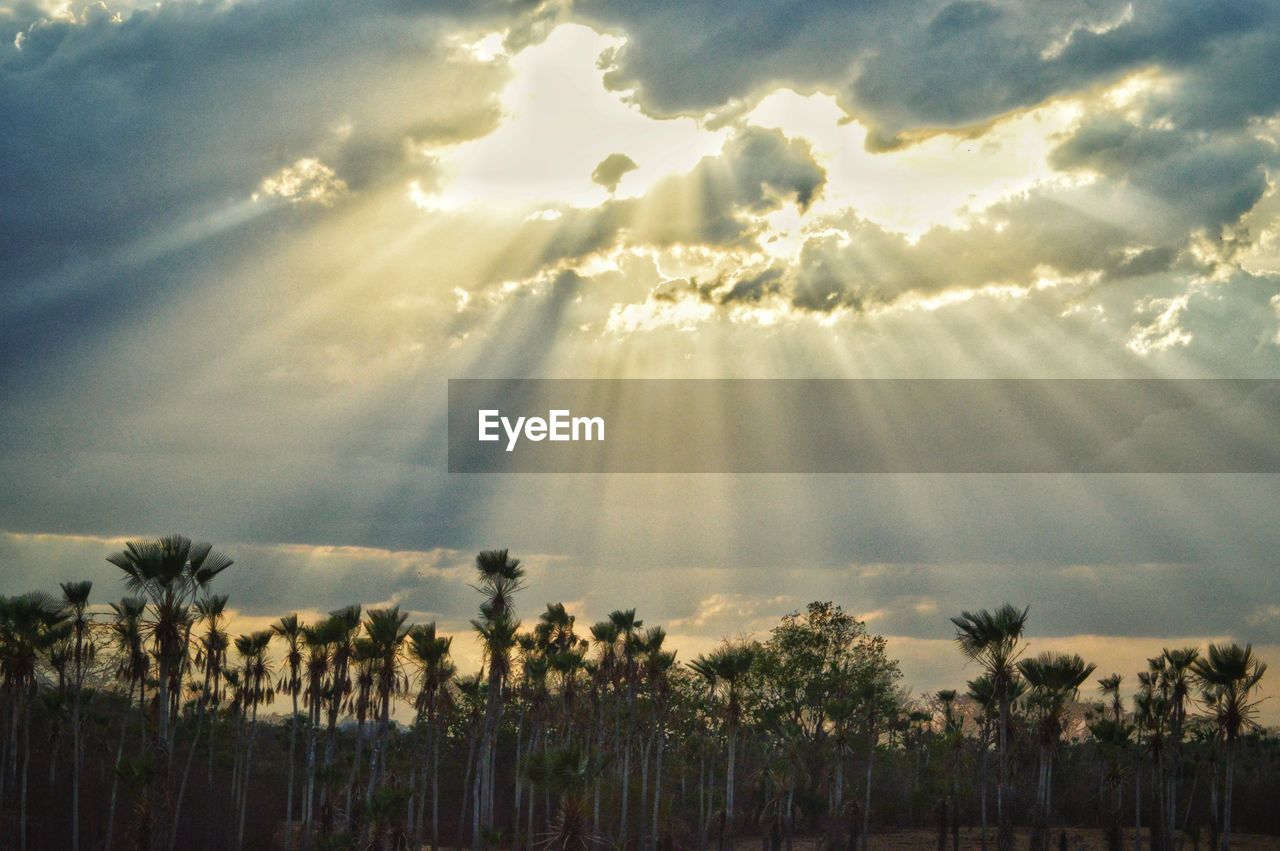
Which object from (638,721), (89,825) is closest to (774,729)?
(638,721)

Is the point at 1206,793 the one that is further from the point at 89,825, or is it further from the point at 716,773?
the point at 89,825

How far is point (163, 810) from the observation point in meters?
37.8

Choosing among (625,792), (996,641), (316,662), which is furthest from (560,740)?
(996,641)

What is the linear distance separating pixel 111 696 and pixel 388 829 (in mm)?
66091

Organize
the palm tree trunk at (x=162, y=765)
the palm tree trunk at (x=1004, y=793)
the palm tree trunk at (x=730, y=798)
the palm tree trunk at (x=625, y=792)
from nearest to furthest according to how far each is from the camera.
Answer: the palm tree trunk at (x=162, y=765)
the palm tree trunk at (x=1004, y=793)
the palm tree trunk at (x=730, y=798)
the palm tree trunk at (x=625, y=792)

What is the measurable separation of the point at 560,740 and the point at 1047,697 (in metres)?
47.0

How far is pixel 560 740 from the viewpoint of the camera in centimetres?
8725

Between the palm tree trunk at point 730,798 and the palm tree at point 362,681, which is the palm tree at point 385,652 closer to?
the palm tree at point 362,681

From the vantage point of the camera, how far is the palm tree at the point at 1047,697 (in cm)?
4500

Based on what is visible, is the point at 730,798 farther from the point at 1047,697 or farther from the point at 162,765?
the point at 162,765

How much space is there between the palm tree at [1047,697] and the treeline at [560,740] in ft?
0.49

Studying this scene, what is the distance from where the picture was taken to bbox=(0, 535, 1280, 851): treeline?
4552cm

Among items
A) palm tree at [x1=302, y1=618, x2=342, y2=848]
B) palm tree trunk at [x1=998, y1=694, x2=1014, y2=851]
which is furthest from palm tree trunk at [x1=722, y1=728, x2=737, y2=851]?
palm tree at [x1=302, y1=618, x2=342, y2=848]

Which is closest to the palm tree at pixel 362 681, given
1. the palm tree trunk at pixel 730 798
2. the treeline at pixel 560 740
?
the treeline at pixel 560 740
